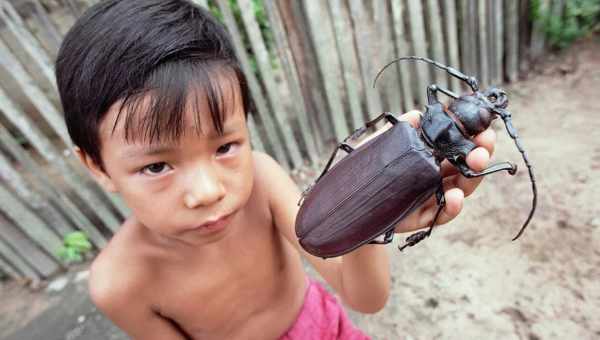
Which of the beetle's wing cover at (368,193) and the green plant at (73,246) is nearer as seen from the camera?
the beetle's wing cover at (368,193)

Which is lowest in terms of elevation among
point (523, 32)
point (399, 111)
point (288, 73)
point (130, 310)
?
point (399, 111)

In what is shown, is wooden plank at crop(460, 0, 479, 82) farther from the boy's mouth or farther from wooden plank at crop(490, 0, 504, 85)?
the boy's mouth

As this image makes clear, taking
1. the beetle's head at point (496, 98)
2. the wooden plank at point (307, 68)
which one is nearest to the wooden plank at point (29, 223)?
the wooden plank at point (307, 68)

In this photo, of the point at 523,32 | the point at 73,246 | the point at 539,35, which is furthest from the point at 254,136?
the point at 539,35

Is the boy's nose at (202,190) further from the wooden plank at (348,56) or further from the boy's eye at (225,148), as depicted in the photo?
the wooden plank at (348,56)

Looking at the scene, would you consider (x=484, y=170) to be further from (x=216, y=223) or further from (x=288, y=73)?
(x=288, y=73)

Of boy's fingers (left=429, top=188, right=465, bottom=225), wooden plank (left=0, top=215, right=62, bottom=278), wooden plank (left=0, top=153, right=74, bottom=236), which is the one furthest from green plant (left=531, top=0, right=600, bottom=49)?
wooden plank (left=0, top=215, right=62, bottom=278)
